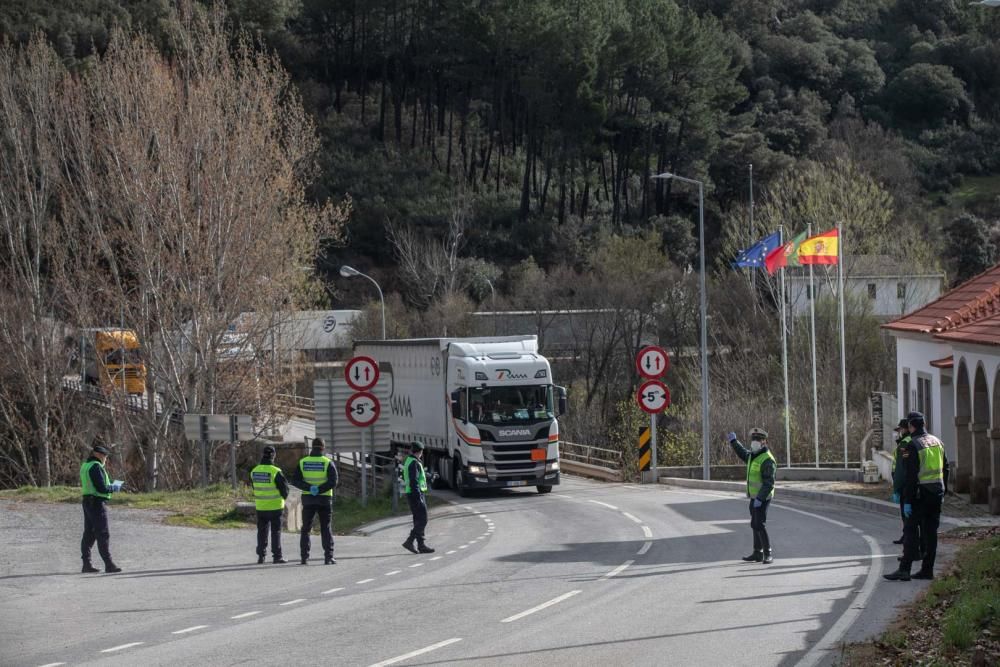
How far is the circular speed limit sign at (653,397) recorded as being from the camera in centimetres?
3080

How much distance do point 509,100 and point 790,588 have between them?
78527mm

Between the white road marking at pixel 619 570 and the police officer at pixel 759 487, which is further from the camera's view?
the police officer at pixel 759 487

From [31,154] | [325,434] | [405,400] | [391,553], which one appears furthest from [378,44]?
[391,553]

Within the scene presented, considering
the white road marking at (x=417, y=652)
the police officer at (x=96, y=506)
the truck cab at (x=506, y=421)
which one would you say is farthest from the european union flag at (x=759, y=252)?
the white road marking at (x=417, y=652)

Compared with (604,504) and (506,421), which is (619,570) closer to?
(604,504)

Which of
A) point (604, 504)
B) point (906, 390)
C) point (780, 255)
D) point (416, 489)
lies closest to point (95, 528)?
point (416, 489)

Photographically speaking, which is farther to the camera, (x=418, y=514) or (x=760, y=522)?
(x=418, y=514)

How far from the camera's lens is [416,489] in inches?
746

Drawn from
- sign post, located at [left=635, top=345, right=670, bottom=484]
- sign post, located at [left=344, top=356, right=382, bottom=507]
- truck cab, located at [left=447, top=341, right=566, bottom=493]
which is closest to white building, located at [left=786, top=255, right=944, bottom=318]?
sign post, located at [left=635, top=345, right=670, bottom=484]

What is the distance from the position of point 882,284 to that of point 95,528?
1887 inches

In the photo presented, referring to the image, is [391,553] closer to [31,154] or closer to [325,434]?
[325,434]

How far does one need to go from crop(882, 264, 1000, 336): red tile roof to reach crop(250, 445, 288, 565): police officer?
15027 mm

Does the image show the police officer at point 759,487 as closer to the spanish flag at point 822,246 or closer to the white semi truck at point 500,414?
the white semi truck at point 500,414

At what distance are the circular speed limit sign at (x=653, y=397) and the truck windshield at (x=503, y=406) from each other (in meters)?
2.30
